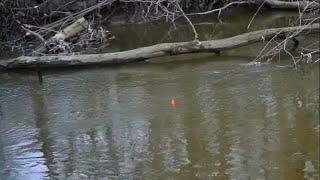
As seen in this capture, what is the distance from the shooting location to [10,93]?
7801 millimetres

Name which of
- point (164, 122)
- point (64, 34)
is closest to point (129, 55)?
point (64, 34)

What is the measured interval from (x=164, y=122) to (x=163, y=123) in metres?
0.03

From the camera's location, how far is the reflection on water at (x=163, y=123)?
4.89 metres

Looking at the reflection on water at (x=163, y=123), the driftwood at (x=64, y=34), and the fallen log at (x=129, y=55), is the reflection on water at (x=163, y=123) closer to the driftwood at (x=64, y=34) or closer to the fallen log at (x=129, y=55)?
the fallen log at (x=129, y=55)

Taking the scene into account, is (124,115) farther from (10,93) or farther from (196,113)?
(10,93)

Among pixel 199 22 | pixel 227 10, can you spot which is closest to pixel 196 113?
pixel 199 22

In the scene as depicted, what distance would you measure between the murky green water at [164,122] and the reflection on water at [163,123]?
0.01 metres

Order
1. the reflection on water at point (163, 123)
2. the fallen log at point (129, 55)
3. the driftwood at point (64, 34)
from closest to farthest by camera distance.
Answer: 1. the reflection on water at point (163, 123)
2. the fallen log at point (129, 55)
3. the driftwood at point (64, 34)

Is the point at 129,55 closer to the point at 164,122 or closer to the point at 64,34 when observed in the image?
the point at 64,34

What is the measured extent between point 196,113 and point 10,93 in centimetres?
294

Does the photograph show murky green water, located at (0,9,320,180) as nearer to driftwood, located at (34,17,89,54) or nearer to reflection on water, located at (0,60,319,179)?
reflection on water, located at (0,60,319,179)

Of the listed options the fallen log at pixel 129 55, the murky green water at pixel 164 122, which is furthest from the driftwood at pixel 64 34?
the murky green water at pixel 164 122

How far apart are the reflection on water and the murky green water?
0.01 meters

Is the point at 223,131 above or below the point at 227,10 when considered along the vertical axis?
below
